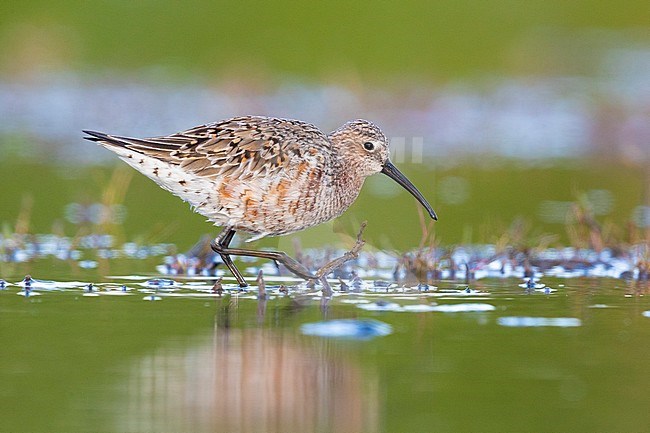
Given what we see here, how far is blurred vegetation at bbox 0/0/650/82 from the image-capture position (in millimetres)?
23125

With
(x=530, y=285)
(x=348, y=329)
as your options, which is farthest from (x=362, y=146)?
(x=348, y=329)

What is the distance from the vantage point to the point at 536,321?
310 inches

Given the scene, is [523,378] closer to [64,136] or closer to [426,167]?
[426,167]

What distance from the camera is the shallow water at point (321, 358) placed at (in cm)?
583

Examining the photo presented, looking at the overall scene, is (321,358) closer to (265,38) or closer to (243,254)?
(243,254)

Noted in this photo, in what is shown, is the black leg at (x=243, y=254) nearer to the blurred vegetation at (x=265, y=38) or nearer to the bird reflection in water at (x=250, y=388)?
the bird reflection in water at (x=250, y=388)

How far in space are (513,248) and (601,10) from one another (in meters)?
16.7

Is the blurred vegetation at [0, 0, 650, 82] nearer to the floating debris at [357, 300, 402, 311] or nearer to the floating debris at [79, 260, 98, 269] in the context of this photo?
the floating debris at [79, 260, 98, 269]

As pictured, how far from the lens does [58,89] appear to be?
72.2ft

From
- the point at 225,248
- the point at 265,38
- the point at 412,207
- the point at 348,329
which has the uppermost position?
the point at 265,38

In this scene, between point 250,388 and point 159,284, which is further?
point 159,284

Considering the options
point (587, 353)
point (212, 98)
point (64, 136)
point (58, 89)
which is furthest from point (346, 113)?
point (587, 353)

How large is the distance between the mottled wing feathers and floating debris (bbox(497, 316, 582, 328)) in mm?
2216

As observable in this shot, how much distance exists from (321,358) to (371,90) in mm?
14390
